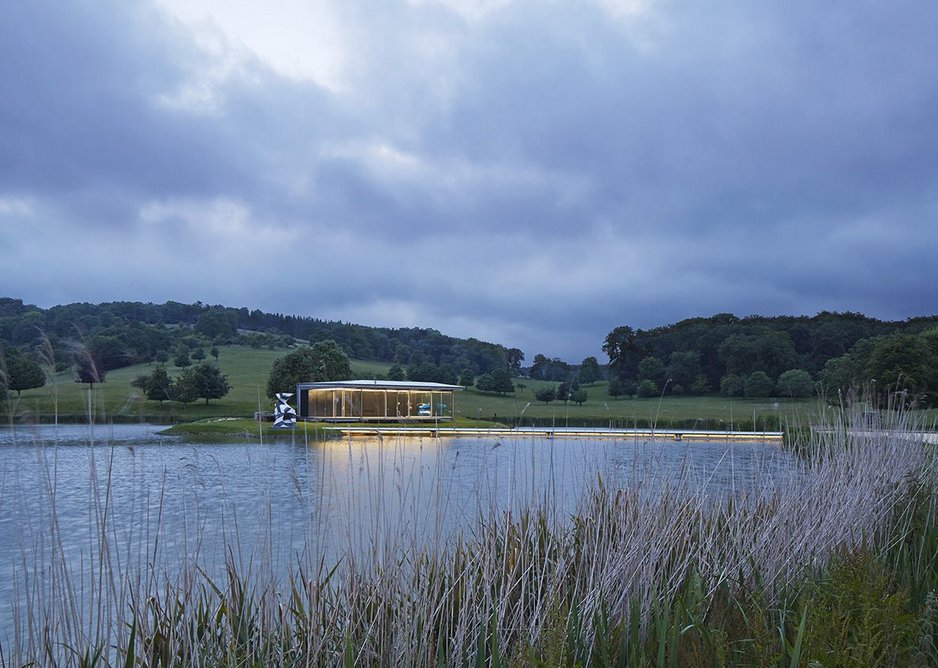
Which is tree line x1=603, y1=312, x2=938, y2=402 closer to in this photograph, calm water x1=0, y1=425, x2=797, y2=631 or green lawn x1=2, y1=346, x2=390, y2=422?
green lawn x1=2, y1=346, x2=390, y2=422

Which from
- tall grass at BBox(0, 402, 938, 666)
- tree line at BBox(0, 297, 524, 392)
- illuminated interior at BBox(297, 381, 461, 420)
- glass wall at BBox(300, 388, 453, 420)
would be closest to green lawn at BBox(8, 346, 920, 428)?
tree line at BBox(0, 297, 524, 392)

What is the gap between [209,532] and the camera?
7484 millimetres

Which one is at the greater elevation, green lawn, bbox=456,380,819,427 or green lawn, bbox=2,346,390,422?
green lawn, bbox=2,346,390,422

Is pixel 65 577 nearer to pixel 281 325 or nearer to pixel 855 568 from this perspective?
pixel 855 568

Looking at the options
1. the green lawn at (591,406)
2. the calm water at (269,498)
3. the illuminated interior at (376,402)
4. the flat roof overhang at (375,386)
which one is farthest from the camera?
the green lawn at (591,406)

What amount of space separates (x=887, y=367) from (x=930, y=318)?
95.7ft

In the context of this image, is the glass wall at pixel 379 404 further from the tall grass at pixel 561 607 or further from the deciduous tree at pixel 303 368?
the tall grass at pixel 561 607

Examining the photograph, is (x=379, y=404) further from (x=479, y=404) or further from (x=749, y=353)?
(x=749, y=353)

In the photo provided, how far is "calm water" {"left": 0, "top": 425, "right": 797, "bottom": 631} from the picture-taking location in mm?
3082

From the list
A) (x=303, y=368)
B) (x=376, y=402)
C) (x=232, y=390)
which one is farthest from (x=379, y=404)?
(x=232, y=390)

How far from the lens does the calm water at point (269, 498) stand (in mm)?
3082

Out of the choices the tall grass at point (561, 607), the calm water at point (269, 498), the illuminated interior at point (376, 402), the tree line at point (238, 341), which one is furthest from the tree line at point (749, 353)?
the tall grass at point (561, 607)

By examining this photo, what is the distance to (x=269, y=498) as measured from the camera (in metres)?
2.89

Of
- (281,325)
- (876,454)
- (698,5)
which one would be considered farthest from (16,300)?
(281,325)
